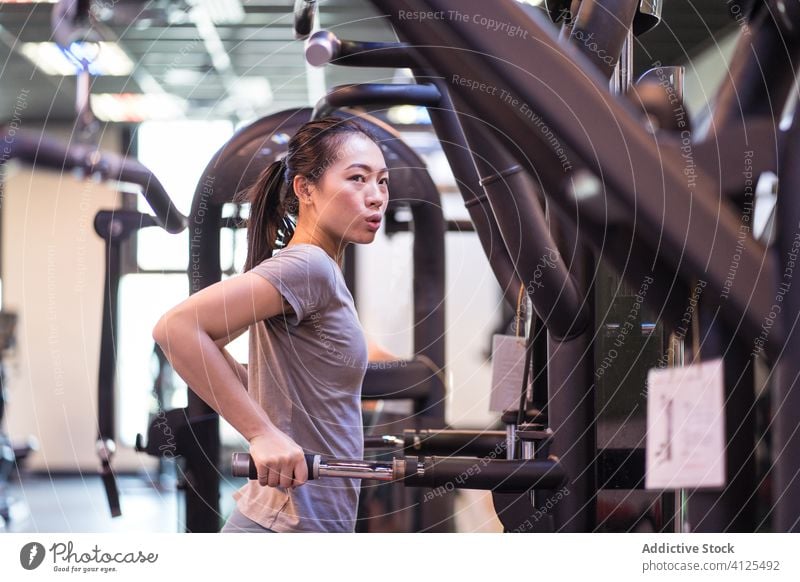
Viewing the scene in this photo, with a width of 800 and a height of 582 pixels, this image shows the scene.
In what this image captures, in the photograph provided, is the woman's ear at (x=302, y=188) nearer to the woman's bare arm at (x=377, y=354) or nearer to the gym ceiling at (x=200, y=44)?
the gym ceiling at (x=200, y=44)

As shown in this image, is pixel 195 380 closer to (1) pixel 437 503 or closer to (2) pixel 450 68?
(2) pixel 450 68

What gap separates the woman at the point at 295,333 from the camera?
849mm

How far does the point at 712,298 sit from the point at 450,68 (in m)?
0.33

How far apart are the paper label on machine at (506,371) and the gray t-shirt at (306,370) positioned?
0.78 ft

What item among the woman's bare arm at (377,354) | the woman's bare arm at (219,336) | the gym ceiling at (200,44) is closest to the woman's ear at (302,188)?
the woman's bare arm at (219,336)

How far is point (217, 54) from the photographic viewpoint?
133cm

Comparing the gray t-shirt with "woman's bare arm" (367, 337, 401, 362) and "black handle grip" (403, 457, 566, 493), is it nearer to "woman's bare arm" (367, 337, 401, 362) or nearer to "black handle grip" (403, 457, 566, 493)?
"black handle grip" (403, 457, 566, 493)

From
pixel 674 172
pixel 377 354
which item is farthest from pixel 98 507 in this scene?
pixel 674 172

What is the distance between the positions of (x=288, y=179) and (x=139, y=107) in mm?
325

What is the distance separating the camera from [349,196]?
0.97 meters

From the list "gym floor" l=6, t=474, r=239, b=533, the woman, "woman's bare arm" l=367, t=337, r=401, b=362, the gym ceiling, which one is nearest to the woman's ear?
the woman

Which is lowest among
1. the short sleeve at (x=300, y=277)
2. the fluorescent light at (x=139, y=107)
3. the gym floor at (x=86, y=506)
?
the gym floor at (x=86, y=506)

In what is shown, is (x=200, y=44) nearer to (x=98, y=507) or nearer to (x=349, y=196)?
(x=349, y=196)

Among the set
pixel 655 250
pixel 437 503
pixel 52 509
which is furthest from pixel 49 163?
pixel 52 509
